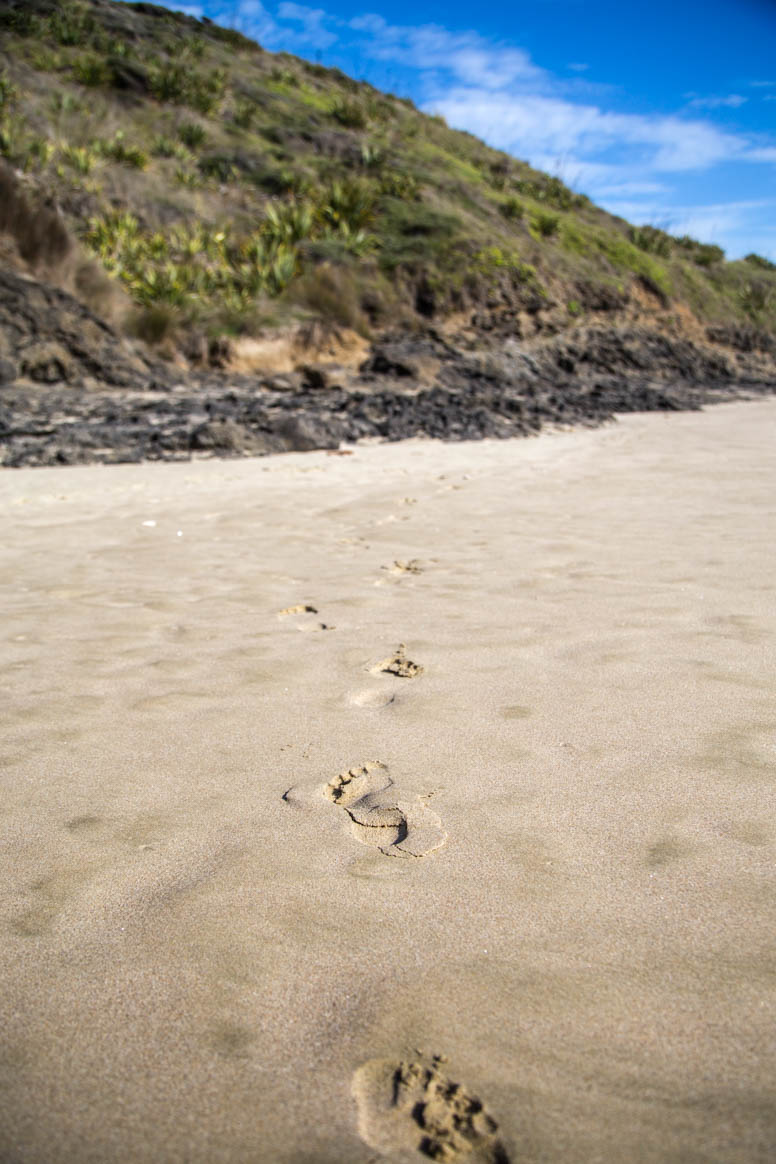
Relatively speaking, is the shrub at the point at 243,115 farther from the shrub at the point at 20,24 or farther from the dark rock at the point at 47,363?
the dark rock at the point at 47,363

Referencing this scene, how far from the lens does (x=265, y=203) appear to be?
18.8 m

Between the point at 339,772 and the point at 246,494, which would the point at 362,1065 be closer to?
the point at 339,772

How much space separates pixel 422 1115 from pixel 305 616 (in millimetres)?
2108

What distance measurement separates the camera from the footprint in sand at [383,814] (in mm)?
1521

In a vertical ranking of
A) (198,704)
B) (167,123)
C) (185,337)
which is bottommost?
(198,704)

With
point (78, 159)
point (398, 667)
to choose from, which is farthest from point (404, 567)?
point (78, 159)

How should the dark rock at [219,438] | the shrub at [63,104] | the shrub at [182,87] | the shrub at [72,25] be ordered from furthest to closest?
the shrub at [72,25]
the shrub at [182,87]
the shrub at [63,104]
the dark rock at [219,438]

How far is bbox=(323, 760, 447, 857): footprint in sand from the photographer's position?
4.99 feet

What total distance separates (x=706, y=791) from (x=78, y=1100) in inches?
49.1

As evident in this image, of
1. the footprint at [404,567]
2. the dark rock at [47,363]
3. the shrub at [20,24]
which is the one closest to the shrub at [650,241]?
the shrub at [20,24]

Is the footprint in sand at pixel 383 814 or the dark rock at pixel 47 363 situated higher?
the dark rock at pixel 47 363

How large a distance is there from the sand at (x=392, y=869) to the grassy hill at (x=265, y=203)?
12095mm

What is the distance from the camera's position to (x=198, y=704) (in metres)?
2.20

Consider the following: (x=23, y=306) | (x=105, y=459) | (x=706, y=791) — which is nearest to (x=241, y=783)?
(x=706, y=791)
